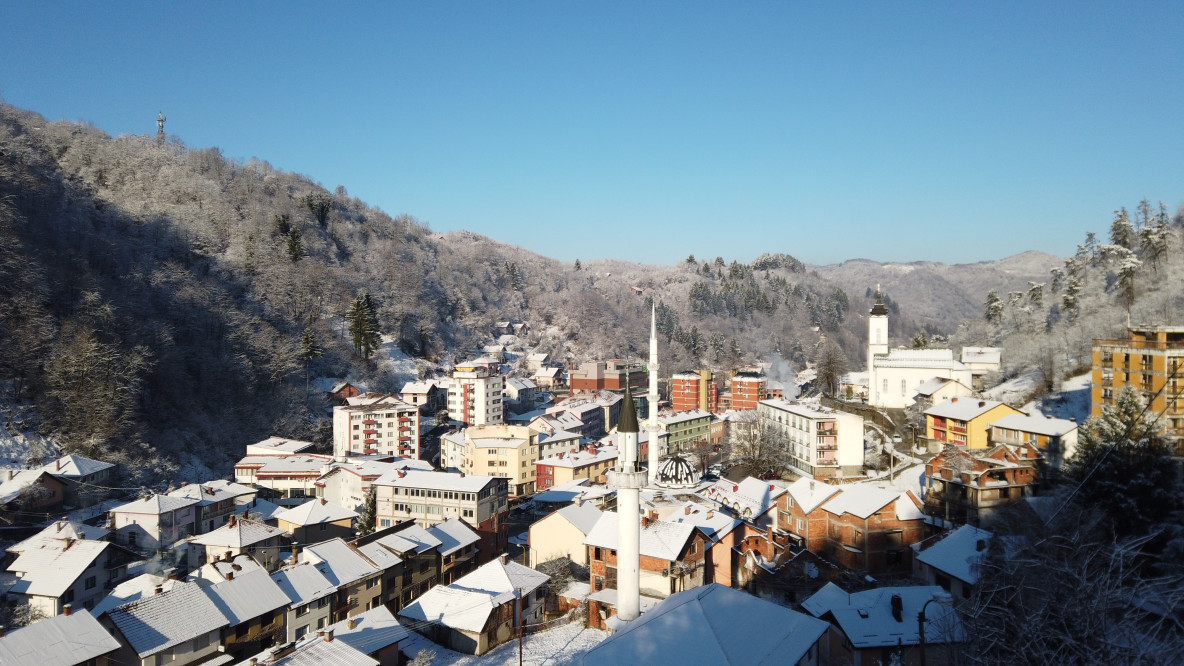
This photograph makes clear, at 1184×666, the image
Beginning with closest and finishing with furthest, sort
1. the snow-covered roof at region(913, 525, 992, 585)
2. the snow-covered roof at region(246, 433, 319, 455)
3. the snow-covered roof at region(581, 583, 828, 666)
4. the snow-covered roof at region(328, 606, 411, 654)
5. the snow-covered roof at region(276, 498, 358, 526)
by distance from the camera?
the snow-covered roof at region(581, 583, 828, 666), the snow-covered roof at region(328, 606, 411, 654), the snow-covered roof at region(913, 525, 992, 585), the snow-covered roof at region(276, 498, 358, 526), the snow-covered roof at region(246, 433, 319, 455)

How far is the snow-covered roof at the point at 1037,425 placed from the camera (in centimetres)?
2703

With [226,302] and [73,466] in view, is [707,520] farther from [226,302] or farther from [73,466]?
[226,302]

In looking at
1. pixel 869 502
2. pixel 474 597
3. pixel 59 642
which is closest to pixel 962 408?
pixel 869 502

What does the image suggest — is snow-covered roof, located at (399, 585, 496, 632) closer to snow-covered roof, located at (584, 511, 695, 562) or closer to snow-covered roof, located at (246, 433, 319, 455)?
snow-covered roof, located at (584, 511, 695, 562)

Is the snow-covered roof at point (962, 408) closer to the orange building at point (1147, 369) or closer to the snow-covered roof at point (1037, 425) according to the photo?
the snow-covered roof at point (1037, 425)

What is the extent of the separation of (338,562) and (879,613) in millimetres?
14668

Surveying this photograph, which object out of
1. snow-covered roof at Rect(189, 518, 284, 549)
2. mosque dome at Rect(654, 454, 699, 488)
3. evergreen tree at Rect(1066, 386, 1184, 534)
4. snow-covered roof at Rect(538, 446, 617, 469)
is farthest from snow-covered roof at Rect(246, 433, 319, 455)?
evergreen tree at Rect(1066, 386, 1184, 534)

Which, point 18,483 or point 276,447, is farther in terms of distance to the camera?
point 276,447

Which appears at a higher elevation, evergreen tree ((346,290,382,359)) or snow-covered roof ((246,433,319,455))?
evergreen tree ((346,290,382,359))

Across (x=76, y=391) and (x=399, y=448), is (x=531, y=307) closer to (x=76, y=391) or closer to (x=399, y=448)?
(x=399, y=448)

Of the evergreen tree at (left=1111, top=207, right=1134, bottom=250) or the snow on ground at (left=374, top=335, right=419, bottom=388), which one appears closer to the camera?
the evergreen tree at (left=1111, top=207, right=1134, bottom=250)

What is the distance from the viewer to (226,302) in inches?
2192

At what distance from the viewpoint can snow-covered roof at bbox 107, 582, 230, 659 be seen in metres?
15.0

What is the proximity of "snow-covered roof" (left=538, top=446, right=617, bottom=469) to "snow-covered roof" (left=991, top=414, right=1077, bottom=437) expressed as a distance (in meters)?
20.4
